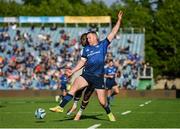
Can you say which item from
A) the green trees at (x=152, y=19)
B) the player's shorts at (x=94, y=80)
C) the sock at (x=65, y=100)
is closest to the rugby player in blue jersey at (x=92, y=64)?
the player's shorts at (x=94, y=80)

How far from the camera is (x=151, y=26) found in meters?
69.2

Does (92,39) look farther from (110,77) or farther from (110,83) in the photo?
(110,83)

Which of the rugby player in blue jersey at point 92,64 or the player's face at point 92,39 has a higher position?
the player's face at point 92,39

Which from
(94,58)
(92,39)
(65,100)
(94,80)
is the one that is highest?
(92,39)

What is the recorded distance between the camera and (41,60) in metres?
51.5

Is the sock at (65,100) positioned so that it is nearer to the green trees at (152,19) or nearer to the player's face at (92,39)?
the player's face at (92,39)

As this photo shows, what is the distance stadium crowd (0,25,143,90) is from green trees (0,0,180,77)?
362 inches

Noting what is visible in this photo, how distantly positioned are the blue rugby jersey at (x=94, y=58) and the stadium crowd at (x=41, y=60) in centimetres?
3019

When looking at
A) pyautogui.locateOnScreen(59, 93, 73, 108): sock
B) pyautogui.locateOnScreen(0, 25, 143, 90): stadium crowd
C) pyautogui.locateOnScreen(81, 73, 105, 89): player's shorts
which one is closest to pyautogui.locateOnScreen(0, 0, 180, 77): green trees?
pyautogui.locateOnScreen(0, 25, 143, 90): stadium crowd

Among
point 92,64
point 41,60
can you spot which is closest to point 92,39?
point 92,64

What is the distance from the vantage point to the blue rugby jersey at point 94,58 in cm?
1491

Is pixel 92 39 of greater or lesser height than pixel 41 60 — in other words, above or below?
above

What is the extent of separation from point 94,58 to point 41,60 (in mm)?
36856

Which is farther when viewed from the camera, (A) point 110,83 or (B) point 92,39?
(A) point 110,83
